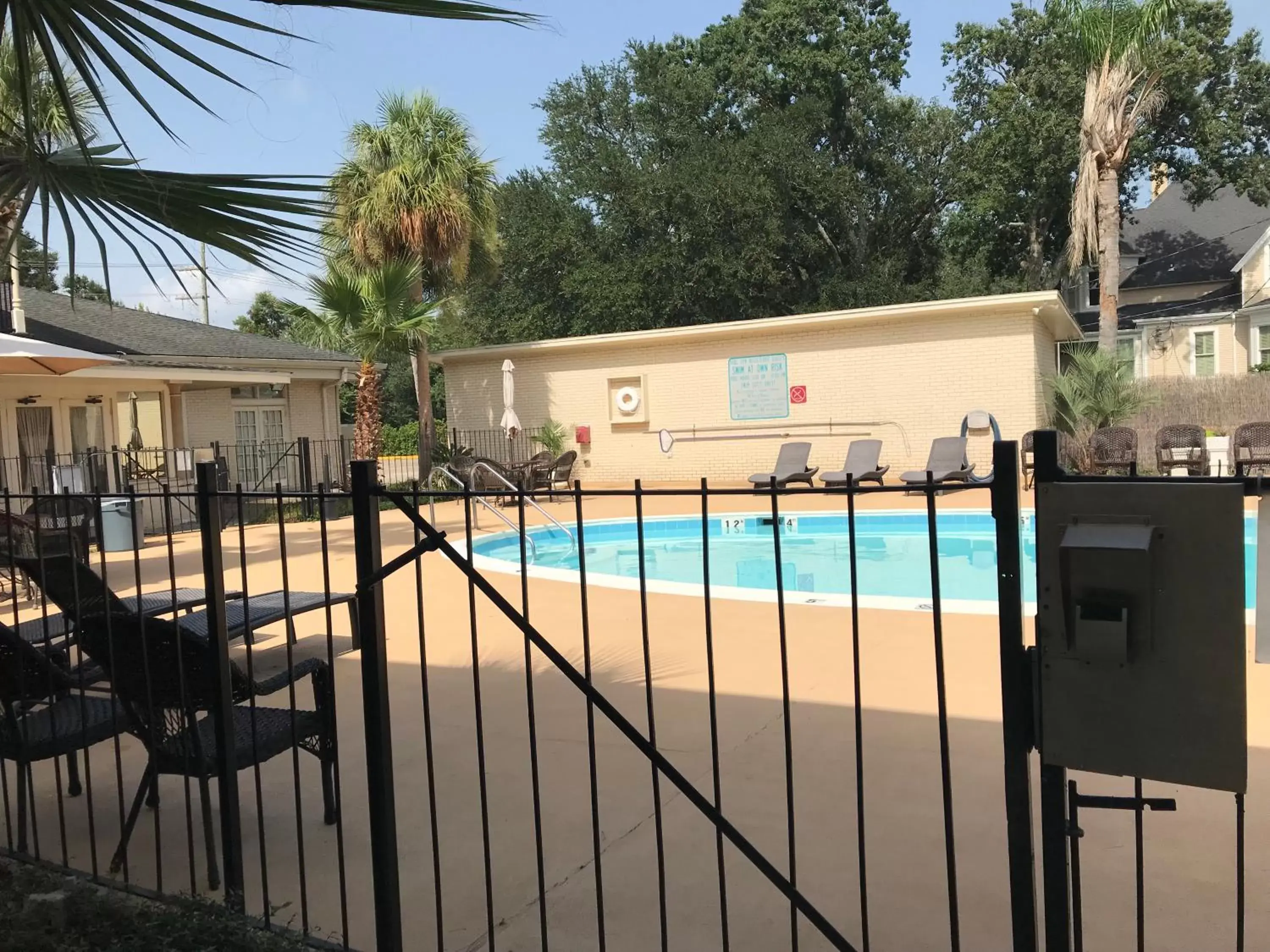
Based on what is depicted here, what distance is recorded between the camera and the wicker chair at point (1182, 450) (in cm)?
1498

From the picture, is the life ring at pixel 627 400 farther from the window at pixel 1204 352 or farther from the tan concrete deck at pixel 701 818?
the window at pixel 1204 352

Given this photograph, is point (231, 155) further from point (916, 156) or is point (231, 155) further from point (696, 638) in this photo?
point (916, 156)

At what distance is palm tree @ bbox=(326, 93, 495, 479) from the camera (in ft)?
64.9

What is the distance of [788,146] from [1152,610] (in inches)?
1191

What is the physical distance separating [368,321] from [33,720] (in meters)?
13.9

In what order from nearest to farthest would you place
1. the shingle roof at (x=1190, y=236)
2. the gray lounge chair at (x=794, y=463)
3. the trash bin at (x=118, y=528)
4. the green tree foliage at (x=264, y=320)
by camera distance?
1. the trash bin at (x=118, y=528)
2. the gray lounge chair at (x=794, y=463)
3. the shingle roof at (x=1190, y=236)
4. the green tree foliage at (x=264, y=320)

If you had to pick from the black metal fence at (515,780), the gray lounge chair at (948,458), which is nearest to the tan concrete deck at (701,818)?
the black metal fence at (515,780)

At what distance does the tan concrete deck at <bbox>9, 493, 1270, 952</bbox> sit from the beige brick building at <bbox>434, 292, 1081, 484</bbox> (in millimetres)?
11575

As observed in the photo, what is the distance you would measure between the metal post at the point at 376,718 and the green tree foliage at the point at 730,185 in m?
28.2

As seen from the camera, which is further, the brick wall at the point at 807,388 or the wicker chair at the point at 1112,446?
the brick wall at the point at 807,388

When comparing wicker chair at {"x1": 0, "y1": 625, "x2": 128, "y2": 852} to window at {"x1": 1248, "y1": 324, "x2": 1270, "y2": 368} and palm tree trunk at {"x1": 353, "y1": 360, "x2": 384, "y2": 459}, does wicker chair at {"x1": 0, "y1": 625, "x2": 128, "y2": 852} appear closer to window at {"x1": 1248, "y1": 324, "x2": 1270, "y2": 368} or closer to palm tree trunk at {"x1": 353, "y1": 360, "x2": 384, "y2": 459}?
palm tree trunk at {"x1": 353, "y1": 360, "x2": 384, "y2": 459}

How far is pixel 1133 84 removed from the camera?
20125 mm

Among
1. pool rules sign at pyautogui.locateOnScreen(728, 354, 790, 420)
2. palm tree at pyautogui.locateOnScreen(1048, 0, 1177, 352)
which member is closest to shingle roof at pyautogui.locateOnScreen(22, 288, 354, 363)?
pool rules sign at pyautogui.locateOnScreen(728, 354, 790, 420)

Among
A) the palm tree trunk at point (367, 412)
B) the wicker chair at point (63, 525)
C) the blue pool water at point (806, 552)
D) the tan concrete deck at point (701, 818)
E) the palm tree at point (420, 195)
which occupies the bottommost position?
the blue pool water at point (806, 552)
